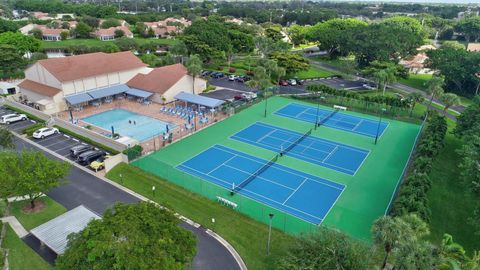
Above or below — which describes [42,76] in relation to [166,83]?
above

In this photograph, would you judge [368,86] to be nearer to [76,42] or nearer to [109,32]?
[109,32]

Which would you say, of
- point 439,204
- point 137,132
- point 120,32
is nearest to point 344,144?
point 439,204

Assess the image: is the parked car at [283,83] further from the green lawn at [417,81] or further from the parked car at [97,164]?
the parked car at [97,164]

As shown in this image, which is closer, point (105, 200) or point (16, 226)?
point (16, 226)

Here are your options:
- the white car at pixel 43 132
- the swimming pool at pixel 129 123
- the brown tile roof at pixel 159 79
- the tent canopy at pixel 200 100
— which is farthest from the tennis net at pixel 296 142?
the white car at pixel 43 132

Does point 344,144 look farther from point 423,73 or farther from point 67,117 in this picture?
point 423,73

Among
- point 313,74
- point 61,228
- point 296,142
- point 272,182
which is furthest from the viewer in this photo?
point 313,74

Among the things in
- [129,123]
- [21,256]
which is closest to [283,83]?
[129,123]
